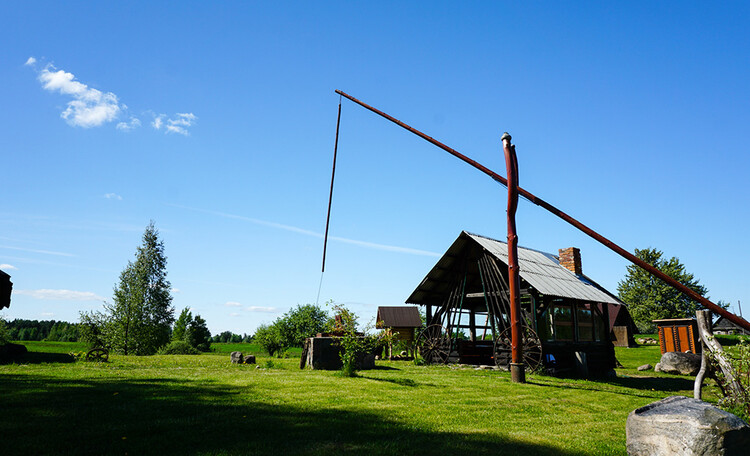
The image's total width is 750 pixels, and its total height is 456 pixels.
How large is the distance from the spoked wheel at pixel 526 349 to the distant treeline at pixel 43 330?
12190 centimetres

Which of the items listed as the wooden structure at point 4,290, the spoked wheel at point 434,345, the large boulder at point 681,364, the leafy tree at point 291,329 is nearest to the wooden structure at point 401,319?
the leafy tree at point 291,329

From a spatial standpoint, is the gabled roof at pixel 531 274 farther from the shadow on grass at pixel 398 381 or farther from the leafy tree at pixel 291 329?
the leafy tree at pixel 291 329

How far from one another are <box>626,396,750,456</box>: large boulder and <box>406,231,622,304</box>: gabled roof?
11210mm

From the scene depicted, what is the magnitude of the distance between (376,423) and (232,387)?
14.3 feet

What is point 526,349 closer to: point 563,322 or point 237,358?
point 563,322

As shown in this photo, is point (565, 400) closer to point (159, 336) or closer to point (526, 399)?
point (526, 399)

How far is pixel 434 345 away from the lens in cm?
2141

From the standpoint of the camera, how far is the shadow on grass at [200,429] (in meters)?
5.19

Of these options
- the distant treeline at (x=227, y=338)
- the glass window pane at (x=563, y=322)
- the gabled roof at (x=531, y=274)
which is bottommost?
the distant treeline at (x=227, y=338)

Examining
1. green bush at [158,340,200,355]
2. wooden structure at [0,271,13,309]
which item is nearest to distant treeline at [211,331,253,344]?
green bush at [158,340,200,355]

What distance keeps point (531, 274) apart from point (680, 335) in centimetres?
1822

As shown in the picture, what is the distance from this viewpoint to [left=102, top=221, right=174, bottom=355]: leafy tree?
136 feet

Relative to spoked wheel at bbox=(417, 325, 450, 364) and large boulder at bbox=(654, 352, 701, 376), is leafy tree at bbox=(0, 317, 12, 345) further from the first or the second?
large boulder at bbox=(654, 352, 701, 376)

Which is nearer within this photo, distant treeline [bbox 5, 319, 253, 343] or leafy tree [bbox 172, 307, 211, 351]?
leafy tree [bbox 172, 307, 211, 351]
